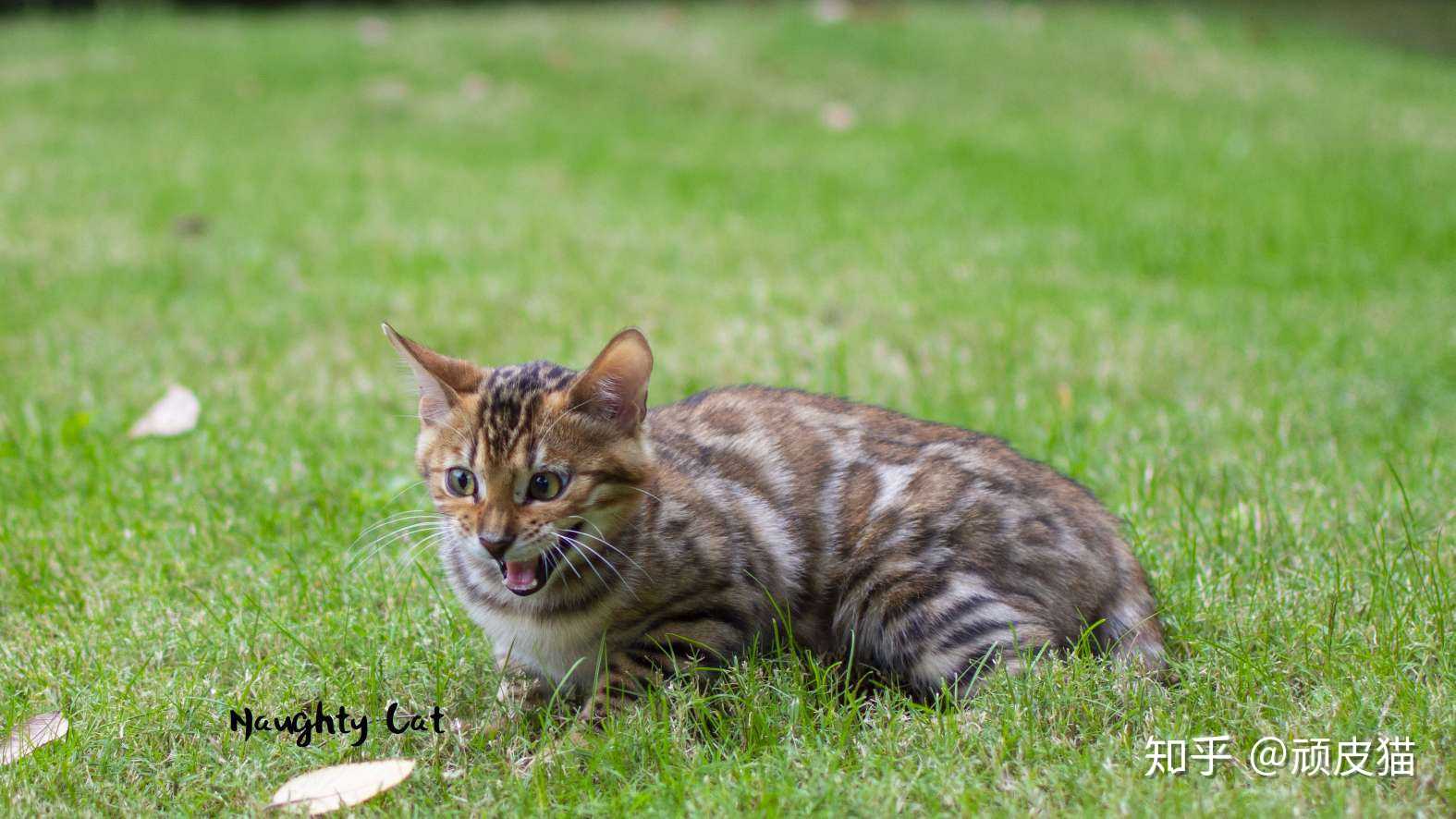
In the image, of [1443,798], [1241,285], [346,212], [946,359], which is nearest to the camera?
[1443,798]

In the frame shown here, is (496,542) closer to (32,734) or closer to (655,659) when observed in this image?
(655,659)

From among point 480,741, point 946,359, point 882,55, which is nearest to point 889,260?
point 946,359

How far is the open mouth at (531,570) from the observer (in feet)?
9.56

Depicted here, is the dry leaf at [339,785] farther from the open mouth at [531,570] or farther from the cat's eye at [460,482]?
the cat's eye at [460,482]

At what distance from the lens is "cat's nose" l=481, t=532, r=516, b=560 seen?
2.82 metres

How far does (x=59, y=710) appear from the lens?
9.67 ft

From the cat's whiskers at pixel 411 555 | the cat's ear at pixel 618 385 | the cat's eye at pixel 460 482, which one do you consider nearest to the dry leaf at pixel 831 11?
the cat's whiskers at pixel 411 555

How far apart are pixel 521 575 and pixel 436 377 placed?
1.78 feet

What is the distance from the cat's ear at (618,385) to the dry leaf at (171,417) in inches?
92.4

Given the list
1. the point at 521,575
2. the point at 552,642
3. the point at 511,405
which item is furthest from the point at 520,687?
the point at 511,405

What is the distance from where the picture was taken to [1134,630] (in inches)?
121

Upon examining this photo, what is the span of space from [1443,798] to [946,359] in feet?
10.3

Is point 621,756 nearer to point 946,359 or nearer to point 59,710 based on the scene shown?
point 59,710

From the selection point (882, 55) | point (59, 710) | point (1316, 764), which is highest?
point (882, 55)
